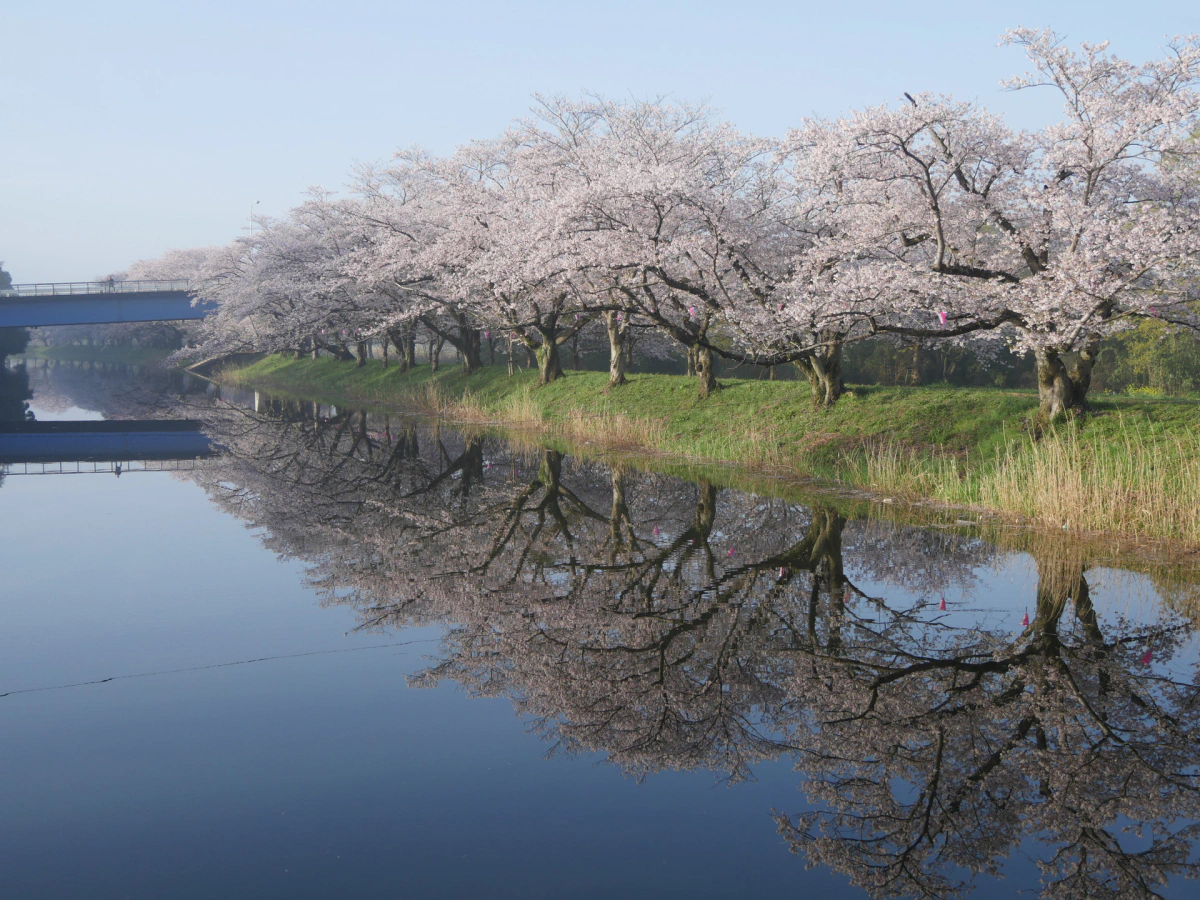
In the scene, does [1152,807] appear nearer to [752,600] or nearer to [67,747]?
[752,600]

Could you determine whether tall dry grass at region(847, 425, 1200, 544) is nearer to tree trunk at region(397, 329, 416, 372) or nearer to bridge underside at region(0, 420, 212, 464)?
bridge underside at region(0, 420, 212, 464)

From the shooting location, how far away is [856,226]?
65.2 feet

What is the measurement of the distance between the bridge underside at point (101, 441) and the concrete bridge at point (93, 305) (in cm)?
2415

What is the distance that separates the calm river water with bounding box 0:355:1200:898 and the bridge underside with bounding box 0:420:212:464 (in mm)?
13651

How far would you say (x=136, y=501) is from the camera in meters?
19.6

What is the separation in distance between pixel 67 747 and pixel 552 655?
3.93m

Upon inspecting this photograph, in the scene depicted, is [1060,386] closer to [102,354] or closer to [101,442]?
[101,442]

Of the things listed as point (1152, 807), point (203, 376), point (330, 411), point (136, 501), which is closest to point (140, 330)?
point (203, 376)

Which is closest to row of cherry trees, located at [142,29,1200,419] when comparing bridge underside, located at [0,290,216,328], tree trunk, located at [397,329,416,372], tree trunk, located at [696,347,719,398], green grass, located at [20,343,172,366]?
tree trunk, located at [696,347,719,398]

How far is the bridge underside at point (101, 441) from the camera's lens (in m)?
27.9

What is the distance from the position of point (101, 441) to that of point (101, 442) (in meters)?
0.35

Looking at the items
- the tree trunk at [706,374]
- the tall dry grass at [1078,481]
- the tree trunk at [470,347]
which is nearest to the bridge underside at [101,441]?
the tree trunk at [470,347]

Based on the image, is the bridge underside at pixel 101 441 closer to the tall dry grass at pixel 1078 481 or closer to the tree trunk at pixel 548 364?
the tree trunk at pixel 548 364

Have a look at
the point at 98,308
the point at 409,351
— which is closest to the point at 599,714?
the point at 409,351
